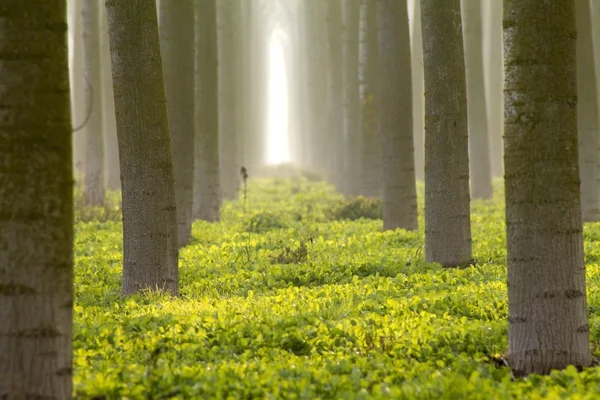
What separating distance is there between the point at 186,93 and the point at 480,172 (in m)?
13.3

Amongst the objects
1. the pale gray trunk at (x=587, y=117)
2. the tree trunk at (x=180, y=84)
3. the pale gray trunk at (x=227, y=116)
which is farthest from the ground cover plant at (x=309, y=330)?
the pale gray trunk at (x=227, y=116)

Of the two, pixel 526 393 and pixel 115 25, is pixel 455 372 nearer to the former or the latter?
pixel 526 393

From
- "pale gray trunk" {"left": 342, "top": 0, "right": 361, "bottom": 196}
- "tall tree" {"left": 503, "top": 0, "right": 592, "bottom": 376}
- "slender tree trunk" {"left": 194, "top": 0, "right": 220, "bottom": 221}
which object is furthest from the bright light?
"tall tree" {"left": 503, "top": 0, "right": 592, "bottom": 376}

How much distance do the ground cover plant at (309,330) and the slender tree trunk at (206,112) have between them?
580 centimetres

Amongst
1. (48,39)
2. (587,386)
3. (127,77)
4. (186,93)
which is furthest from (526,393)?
(186,93)

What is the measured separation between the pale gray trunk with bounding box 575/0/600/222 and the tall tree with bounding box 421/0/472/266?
21.8 ft

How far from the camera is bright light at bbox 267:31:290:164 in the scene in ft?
357

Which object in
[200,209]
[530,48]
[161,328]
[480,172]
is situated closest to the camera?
[530,48]

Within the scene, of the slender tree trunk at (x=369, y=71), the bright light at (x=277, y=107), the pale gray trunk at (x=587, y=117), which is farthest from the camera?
the bright light at (x=277, y=107)

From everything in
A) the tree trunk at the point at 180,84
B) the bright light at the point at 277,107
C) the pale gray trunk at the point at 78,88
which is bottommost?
the tree trunk at the point at 180,84

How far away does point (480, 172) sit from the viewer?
2481 centimetres

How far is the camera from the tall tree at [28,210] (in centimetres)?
528

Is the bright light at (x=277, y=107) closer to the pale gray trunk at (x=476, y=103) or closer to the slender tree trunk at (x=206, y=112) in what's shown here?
the pale gray trunk at (x=476, y=103)

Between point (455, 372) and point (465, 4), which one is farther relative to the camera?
point (465, 4)
